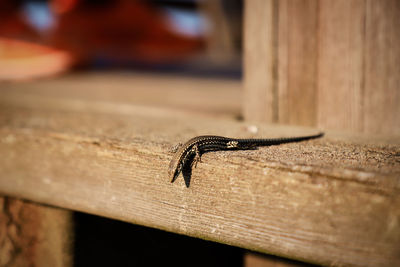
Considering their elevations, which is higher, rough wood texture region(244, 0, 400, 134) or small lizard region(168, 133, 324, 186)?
rough wood texture region(244, 0, 400, 134)

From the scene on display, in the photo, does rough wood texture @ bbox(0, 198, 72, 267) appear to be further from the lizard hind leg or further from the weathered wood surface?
the lizard hind leg

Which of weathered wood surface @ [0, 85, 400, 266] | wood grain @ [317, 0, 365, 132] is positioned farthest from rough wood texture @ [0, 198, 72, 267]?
wood grain @ [317, 0, 365, 132]

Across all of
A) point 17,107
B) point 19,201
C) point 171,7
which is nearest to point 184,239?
point 19,201

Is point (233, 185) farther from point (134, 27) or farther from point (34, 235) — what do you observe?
point (134, 27)

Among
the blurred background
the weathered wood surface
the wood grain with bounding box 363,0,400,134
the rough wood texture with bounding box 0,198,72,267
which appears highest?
the blurred background

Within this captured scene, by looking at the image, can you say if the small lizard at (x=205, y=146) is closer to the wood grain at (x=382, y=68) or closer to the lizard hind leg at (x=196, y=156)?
the lizard hind leg at (x=196, y=156)

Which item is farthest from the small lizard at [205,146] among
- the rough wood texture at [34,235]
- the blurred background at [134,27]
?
the blurred background at [134,27]
